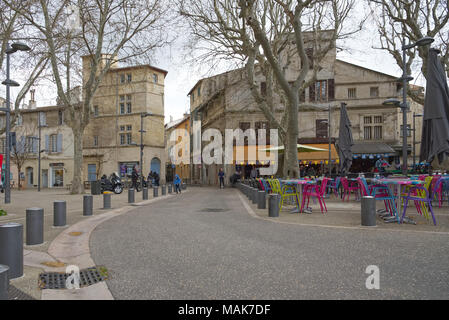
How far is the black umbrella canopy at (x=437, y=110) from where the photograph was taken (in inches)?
279

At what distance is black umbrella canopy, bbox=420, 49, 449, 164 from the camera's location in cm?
710

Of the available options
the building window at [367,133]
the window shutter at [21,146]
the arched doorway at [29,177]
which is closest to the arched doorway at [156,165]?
the window shutter at [21,146]

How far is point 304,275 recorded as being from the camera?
11.6 ft

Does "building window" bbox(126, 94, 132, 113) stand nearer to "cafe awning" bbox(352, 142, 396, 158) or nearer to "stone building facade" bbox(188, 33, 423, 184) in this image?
"stone building facade" bbox(188, 33, 423, 184)

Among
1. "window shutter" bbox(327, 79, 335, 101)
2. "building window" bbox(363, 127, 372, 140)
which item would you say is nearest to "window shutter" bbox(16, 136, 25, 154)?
"window shutter" bbox(327, 79, 335, 101)

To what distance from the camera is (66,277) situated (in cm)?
372

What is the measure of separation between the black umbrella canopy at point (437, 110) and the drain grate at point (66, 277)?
21.9 ft

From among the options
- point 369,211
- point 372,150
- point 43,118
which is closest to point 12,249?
point 369,211

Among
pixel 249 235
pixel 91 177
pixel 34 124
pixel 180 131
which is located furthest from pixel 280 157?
pixel 180 131

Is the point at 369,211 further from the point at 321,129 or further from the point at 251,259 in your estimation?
the point at 321,129

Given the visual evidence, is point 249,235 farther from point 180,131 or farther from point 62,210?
point 180,131

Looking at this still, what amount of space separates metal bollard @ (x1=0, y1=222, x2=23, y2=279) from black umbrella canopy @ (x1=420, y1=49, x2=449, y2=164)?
740 cm

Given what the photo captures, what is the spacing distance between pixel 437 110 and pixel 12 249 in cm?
780

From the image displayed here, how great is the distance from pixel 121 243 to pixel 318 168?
26.1 meters
